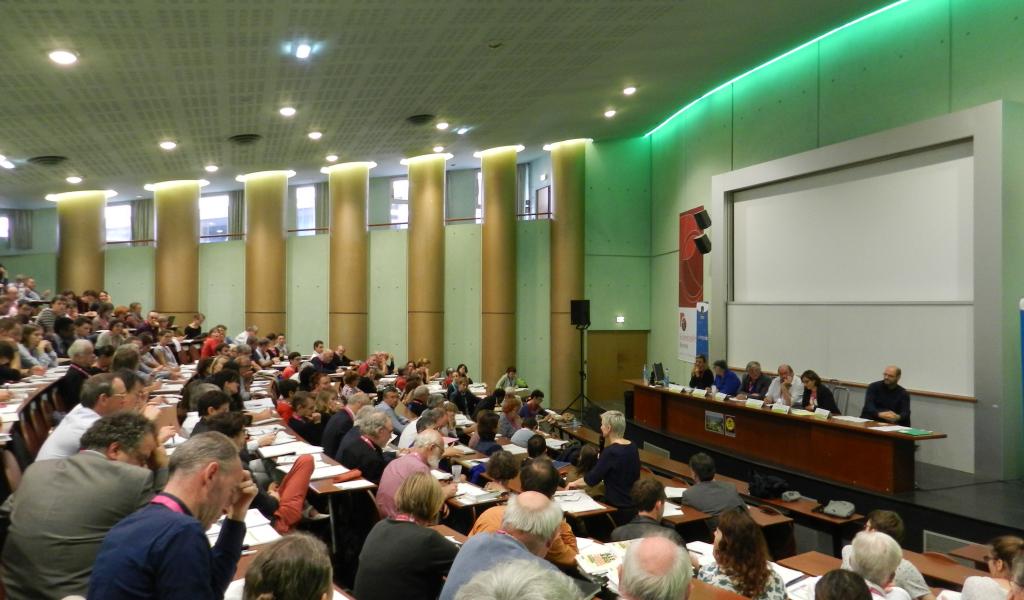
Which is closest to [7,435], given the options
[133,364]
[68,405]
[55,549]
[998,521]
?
[133,364]

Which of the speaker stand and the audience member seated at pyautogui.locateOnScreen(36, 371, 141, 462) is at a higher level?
the audience member seated at pyautogui.locateOnScreen(36, 371, 141, 462)

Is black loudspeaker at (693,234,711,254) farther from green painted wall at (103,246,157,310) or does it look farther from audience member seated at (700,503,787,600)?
green painted wall at (103,246,157,310)

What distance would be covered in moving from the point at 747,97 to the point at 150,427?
10.5 metres

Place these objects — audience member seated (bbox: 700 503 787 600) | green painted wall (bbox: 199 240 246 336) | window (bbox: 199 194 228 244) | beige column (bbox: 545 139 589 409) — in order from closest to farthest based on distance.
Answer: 1. audience member seated (bbox: 700 503 787 600)
2. beige column (bbox: 545 139 589 409)
3. green painted wall (bbox: 199 240 246 336)
4. window (bbox: 199 194 228 244)

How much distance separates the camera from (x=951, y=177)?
7.59m

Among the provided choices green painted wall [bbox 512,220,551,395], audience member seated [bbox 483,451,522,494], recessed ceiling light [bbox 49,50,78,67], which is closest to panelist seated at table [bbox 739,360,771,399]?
audience member seated [bbox 483,451,522,494]

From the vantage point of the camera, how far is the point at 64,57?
7266 millimetres

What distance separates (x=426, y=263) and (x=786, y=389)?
28.1 feet

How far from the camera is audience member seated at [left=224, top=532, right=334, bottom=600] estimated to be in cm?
164

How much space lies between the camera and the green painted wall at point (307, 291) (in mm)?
15523

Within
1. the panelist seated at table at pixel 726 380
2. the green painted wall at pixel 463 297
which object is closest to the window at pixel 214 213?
the green painted wall at pixel 463 297

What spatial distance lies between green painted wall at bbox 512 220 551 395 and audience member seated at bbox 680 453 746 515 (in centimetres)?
970

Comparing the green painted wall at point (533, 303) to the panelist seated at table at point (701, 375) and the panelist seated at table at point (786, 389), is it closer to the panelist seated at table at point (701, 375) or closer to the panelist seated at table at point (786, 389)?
the panelist seated at table at point (701, 375)

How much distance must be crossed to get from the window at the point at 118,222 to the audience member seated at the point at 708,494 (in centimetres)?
1799
